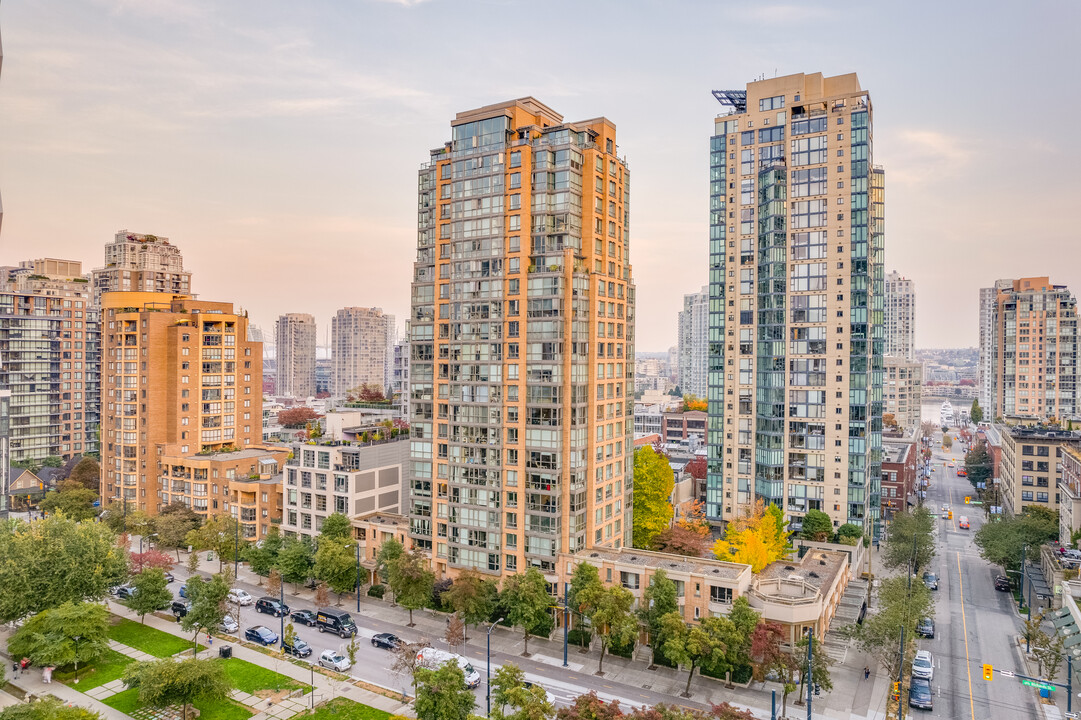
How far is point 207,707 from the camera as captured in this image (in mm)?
53281

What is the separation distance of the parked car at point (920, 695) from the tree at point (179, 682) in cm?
5232

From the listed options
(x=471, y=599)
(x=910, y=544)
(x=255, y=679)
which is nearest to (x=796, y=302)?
(x=910, y=544)

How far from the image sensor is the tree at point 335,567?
73.0 meters

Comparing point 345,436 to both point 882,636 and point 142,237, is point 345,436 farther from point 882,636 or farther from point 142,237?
point 142,237

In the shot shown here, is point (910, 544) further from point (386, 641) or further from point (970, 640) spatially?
point (386, 641)

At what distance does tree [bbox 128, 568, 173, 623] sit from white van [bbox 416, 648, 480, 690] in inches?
1114

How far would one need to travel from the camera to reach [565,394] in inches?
2699

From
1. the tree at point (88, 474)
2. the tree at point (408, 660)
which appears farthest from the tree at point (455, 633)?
the tree at point (88, 474)

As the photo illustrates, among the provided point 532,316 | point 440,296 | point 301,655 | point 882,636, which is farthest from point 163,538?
point 882,636

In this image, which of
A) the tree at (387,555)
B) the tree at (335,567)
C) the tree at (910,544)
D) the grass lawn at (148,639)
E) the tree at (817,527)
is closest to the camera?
the grass lawn at (148,639)

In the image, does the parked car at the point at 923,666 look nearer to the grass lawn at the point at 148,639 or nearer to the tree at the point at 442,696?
the tree at the point at 442,696

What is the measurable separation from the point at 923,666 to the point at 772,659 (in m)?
17.6

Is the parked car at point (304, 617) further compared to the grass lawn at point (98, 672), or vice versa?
the parked car at point (304, 617)

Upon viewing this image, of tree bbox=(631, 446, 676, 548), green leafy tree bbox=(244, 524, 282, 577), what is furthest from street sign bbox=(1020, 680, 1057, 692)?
green leafy tree bbox=(244, 524, 282, 577)
